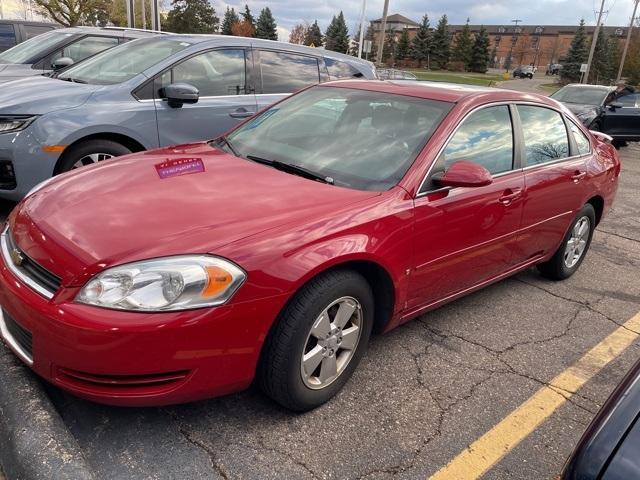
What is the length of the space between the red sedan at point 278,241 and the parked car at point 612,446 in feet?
3.69

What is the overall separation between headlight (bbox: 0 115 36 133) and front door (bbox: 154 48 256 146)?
108 centimetres

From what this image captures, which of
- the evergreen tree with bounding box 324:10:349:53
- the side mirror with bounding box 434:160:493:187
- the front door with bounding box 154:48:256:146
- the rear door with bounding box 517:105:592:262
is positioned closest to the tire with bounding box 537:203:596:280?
the rear door with bounding box 517:105:592:262

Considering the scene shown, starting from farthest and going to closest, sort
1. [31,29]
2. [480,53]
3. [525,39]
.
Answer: [525,39]
[480,53]
[31,29]

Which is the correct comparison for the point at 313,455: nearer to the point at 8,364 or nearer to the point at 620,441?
the point at 620,441

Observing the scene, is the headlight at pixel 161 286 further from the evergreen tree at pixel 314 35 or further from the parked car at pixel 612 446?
the evergreen tree at pixel 314 35

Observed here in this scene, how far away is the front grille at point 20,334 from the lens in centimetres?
215

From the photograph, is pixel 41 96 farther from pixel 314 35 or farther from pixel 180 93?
pixel 314 35

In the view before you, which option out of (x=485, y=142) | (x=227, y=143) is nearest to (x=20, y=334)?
(x=227, y=143)

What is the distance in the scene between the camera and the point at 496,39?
11694cm

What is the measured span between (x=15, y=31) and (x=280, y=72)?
368 inches

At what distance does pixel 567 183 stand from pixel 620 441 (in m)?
2.81

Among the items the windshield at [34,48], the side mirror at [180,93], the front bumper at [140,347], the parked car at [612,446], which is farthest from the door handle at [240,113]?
the parked car at [612,446]

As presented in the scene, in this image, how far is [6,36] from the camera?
11.9m

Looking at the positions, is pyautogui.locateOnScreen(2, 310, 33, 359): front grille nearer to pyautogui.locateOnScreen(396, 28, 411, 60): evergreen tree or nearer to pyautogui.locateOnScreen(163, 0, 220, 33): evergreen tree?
pyautogui.locateOnScreen(163, 0, 220, 33): evergreen tree
